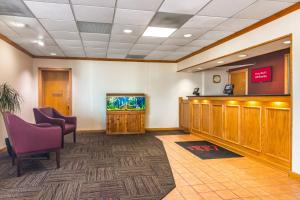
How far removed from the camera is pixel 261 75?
22.1ft

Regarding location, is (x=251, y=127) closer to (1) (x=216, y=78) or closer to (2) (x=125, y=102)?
(2) (x=125, y=102)

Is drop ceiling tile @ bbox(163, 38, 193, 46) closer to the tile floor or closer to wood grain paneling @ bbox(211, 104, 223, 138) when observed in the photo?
wood grain paneling @ bbox(211, 104, 223, 138)

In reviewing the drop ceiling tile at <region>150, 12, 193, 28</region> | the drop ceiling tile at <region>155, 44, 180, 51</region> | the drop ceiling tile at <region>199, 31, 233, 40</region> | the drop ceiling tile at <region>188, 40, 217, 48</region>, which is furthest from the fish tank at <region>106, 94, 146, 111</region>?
the drop ceiling tile at <region>150, 12, 193, 28</region>

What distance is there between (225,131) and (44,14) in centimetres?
414

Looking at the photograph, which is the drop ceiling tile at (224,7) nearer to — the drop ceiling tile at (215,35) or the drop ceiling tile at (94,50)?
the drop ceiling tile at (215,35)

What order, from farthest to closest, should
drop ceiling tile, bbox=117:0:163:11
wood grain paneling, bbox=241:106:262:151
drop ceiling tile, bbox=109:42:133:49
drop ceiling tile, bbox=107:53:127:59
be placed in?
drop ceiling tile, bbox=107:53:127:59, drop ceiling tile, bbox=109:42:133:49, wood grain paneling, bbox=241:106:262:151, drop ceiling tile, bbox=117:0:163:11

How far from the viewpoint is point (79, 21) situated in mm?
3686

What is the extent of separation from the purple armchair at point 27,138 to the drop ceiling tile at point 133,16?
6.78ft

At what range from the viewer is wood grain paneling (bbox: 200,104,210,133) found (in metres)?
5.63

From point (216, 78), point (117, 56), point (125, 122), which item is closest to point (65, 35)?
point (117, 56)

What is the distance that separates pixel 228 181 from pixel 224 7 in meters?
2.42

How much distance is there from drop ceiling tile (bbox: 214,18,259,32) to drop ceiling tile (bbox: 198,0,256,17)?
0.32m

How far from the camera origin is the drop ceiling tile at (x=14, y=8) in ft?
9.65

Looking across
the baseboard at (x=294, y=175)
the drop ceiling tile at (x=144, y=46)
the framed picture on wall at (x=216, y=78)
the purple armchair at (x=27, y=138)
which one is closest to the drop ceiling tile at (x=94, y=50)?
the drop ceiling tile at (x=144, y=46)
